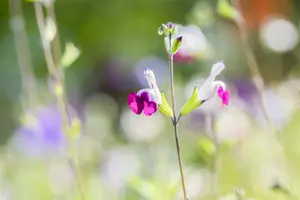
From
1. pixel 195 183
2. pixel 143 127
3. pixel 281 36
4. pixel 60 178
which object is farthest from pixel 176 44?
pixel 281 36

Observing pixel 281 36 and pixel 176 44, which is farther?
pixel 281 36

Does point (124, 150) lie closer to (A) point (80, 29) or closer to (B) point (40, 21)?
(B) point (40, 21)

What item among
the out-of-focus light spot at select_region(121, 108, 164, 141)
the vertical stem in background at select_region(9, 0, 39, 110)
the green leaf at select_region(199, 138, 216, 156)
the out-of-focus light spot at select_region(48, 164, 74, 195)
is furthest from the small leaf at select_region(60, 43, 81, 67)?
the out-of-focus light spot at select_region(121, 108, 164, 141)

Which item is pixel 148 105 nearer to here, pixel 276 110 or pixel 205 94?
pixel 205 94

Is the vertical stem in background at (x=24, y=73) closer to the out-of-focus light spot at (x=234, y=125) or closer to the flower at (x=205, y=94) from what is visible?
the out-of-focus light spot at (x=234, y=125)

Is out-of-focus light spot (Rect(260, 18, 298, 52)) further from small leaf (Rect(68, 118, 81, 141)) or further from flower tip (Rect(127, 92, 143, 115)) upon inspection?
flower tip (Rect(127, 92, 143, 115))

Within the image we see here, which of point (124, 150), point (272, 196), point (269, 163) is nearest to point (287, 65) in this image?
point (124, 150)

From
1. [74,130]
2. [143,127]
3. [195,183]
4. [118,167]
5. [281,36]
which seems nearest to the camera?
[74,130]
